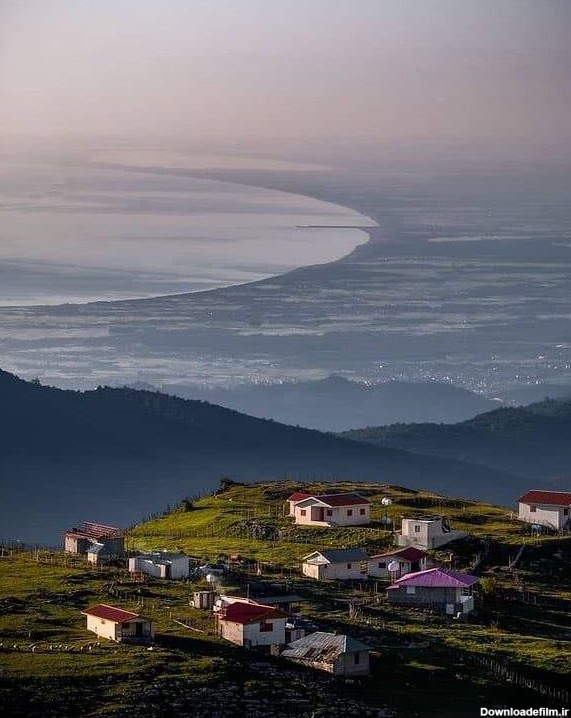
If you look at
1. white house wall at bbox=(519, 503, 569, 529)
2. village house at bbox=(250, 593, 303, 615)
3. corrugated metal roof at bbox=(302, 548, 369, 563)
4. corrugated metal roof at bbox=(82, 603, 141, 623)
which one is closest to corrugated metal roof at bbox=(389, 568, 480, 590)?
corrugated metal roof at bbox=(302, 548, 369, 563)

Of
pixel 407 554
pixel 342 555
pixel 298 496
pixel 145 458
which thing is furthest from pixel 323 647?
pixel 145 458

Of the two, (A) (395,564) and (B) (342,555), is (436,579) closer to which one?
(A) (395,564)

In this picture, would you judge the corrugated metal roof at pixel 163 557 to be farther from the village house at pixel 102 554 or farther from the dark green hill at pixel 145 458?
the dark green hill at pixel 145 458

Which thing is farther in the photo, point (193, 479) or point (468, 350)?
point (468, 350)

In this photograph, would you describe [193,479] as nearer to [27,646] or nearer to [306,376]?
[306,376]

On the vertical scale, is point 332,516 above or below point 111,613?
above

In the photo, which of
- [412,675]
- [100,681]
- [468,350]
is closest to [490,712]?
[412,675]
